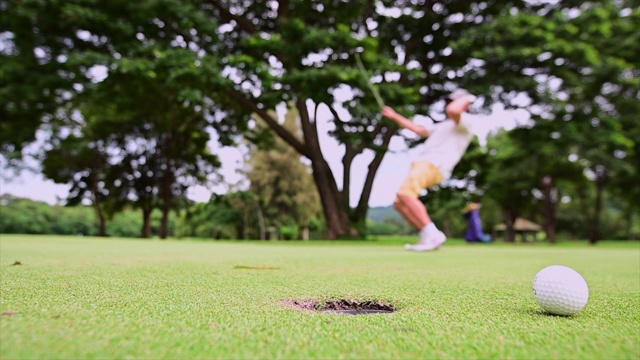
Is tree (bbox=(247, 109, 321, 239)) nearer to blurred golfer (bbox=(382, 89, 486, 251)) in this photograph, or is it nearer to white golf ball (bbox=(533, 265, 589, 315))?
blurred golfer (bbox=(382, 89, 486, 251))

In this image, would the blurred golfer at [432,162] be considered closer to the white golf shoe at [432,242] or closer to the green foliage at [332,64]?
the white golf shoe at [432,242]

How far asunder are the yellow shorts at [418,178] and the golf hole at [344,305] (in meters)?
4.91

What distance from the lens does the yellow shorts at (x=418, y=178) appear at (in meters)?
6.84

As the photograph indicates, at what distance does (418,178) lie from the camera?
6.85 metres

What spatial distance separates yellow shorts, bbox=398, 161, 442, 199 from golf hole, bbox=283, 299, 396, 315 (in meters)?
4.91

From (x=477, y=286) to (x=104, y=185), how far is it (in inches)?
902

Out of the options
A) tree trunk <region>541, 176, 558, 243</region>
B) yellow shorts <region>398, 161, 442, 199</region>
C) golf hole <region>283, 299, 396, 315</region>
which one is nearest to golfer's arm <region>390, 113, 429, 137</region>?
yellow shorts <region>398, 161, 442, 199</region>

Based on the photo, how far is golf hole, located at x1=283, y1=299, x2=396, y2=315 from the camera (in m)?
1.92

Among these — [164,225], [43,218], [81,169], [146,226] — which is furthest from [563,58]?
[43,218]

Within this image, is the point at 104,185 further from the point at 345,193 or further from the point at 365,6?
the point at 365,6

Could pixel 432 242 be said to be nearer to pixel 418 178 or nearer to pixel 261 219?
pixel 418 178

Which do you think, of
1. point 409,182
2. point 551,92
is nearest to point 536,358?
point 409,182

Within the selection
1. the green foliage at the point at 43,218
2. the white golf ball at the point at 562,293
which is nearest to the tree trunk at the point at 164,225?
the green foliage at the point at 43,218

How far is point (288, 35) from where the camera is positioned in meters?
11.1
